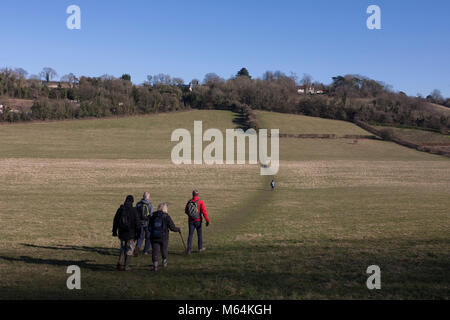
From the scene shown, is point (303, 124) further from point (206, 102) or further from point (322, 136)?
point (206, 102)

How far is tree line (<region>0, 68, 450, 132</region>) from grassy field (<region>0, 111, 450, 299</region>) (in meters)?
50.5

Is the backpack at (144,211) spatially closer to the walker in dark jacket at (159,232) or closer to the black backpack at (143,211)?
the black backpack at (143,211)

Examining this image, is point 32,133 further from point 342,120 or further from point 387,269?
point 387,269

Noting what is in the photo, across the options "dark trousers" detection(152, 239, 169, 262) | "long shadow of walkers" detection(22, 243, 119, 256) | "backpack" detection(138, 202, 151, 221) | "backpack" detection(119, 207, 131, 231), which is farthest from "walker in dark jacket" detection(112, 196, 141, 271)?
"long shadow of walkers" detection(22, 243, 119, 256)

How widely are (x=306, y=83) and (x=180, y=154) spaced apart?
120 meters

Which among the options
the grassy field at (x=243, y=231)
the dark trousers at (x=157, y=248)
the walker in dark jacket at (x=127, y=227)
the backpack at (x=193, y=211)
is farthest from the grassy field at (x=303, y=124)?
the walker in dark jacket at (x=127, y=227)

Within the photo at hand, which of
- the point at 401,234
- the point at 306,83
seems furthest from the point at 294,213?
the point at 306,83

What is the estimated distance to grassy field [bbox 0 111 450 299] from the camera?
960cm

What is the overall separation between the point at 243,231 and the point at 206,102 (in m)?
106

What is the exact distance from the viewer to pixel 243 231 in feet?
57.9

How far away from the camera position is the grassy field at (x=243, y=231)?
31.5ft

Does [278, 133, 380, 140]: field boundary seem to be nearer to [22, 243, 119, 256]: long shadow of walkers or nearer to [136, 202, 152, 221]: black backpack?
[22, 243, 119, 256]: long shadow of walkers

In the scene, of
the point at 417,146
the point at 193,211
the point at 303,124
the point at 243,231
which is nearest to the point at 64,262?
the point at 193,211

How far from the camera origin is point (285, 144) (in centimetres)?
8244
